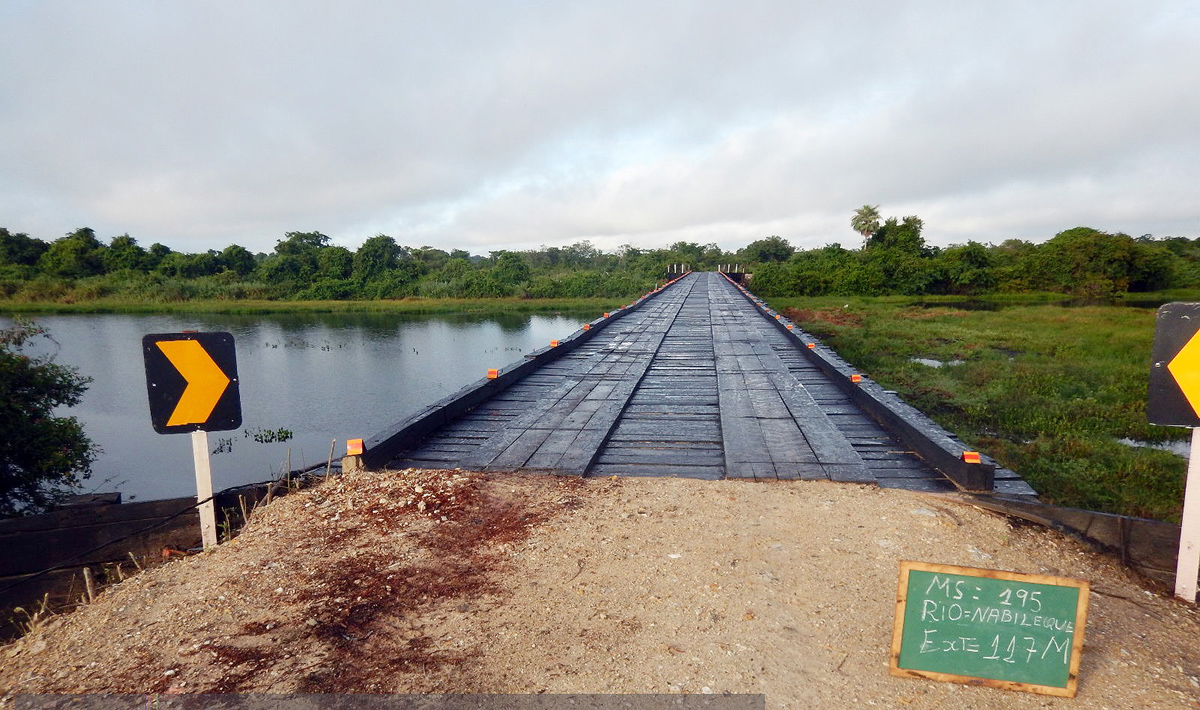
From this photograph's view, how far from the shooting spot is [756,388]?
24.2ft

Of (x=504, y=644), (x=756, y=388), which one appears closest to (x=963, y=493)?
(x=504, y=644)

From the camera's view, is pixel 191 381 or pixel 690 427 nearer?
pixel 191 381

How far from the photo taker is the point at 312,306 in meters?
39.4

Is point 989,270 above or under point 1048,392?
above

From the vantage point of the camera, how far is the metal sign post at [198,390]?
11.0 ft

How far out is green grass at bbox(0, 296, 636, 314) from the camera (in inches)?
1452

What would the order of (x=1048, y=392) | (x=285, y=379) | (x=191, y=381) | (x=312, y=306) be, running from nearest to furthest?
(x=191, y=381) < (x=1048, y=392) < (x=285, y=379) < (x=312, y=306)

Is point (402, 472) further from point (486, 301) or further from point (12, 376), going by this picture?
point (486, 301)

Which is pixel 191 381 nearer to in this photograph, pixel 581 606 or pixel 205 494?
pixel 205 494

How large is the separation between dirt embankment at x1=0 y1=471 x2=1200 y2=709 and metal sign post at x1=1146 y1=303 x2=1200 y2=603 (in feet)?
0.71

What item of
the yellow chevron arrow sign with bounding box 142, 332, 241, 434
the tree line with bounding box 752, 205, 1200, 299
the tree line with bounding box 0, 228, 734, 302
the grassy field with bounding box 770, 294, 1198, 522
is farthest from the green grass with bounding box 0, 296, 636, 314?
the yellow chevron arrow sign with bounding box 142, 332, 241, 434

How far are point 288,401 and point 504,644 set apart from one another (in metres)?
14.4

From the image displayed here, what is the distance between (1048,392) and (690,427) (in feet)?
27.4

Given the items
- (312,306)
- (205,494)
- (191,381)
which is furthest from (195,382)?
(312,306)
